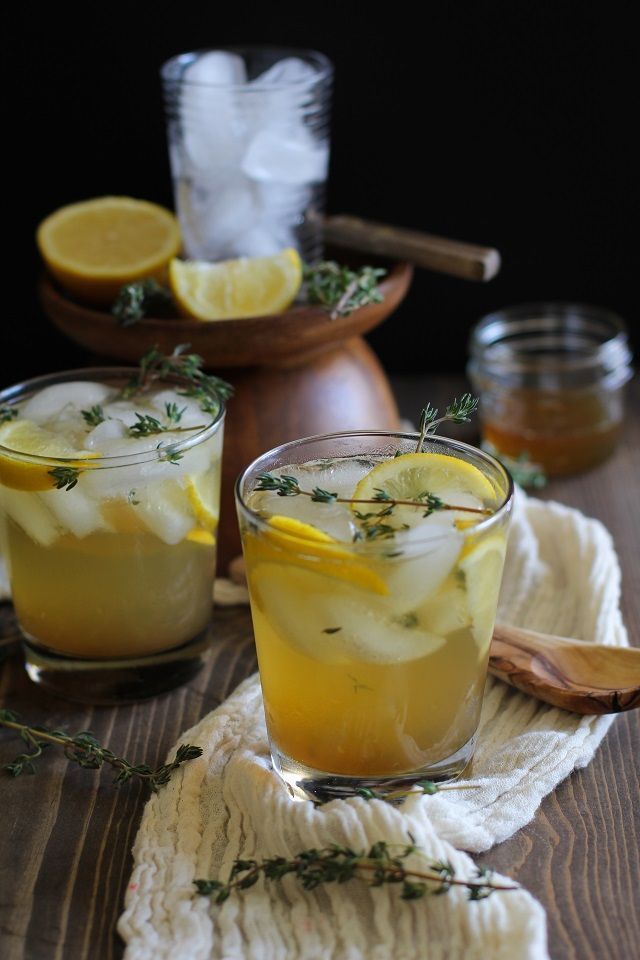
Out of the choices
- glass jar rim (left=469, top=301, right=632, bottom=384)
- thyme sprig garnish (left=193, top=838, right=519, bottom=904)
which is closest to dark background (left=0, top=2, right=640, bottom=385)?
glass jar rim (left=469, top=301, right=632, bottom=384)

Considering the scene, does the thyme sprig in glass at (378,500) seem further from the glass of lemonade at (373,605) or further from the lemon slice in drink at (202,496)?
the lemon slice in drink at (202,496)

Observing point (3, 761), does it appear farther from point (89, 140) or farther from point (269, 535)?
point (89, 140)

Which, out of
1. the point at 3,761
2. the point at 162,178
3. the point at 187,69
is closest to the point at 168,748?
the point at 3,761

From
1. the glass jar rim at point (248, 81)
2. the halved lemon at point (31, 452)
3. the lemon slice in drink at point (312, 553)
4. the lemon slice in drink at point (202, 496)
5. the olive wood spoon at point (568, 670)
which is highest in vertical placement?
the glass jar rim at point (248, 81)

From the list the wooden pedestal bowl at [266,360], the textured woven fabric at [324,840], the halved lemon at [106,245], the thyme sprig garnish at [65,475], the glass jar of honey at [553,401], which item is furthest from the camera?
the glass jar of honey at [553,401]

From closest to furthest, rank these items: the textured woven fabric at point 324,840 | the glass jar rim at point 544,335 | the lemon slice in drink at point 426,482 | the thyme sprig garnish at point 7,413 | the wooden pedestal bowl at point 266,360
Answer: the textured woven fabric at point 324,840 → the lemon slice in drink at point 426,482 → the thyme sprig garnish at point 7,413 → the wooden pedestal bowl at point 266,360 → the glass jar rim at point 544,335

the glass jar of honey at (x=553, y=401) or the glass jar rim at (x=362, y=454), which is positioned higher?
the glass jar rim at (x=362, y=454)

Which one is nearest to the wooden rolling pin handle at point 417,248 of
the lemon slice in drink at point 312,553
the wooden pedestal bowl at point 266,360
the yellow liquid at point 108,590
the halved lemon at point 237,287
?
the wooden pedestal bowl at point 266,360
